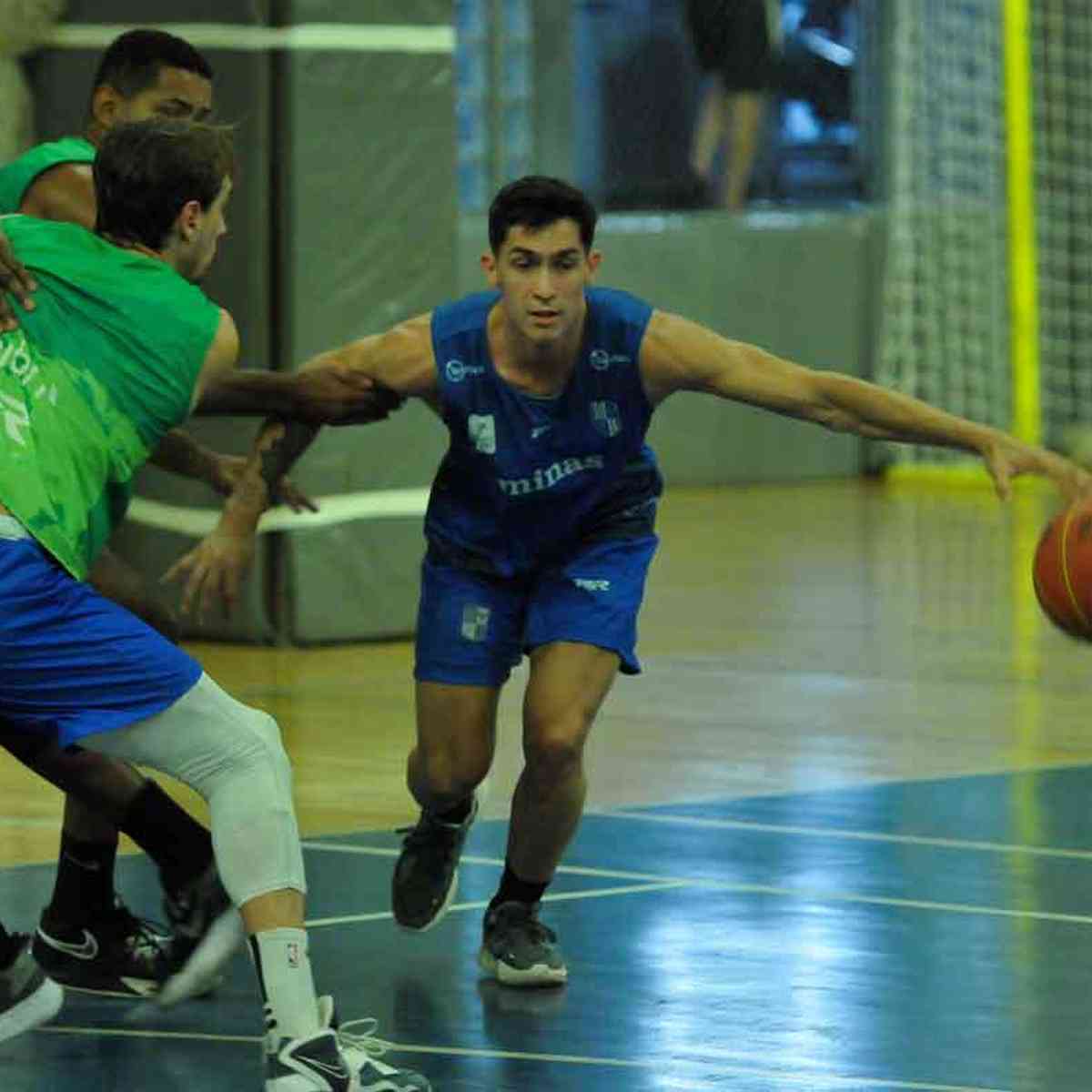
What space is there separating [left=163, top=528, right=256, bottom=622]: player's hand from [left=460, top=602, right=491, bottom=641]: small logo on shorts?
74 centimetres

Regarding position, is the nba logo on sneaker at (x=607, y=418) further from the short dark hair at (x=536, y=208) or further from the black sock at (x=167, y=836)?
the black sock at (x=167, y=836)

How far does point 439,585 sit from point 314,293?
562cm

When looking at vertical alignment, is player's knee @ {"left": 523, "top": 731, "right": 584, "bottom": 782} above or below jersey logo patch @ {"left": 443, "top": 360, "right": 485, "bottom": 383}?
below

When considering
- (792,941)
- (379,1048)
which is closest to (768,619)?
(792,941)

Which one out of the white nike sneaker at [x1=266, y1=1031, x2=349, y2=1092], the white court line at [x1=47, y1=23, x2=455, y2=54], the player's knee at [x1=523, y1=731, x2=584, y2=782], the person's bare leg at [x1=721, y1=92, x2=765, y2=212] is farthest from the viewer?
the person's bare leg at [x1=721, y1=92, x2=765, y2=212]

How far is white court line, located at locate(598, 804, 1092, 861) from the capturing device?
805cm

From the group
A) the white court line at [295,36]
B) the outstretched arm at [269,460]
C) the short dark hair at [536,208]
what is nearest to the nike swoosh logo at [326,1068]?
the outstretched arm at [269,460]

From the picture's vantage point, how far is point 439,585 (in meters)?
6.95

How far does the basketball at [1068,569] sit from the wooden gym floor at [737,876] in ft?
2.39

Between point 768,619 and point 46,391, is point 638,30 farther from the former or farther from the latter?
point 46,391

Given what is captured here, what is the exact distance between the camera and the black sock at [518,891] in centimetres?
678

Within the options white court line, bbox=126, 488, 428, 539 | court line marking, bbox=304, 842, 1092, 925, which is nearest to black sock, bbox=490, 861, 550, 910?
court line marking, bbox=304, 842, 1092, 925

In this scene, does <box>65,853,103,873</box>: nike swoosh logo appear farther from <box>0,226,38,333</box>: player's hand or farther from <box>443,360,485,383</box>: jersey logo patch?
<box>0,226,38,333</box>: player's hand

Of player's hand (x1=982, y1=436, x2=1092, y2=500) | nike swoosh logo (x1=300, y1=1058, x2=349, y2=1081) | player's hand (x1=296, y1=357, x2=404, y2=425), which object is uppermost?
player's hand (x1=296, y1=357, x2=404, y2=425)
